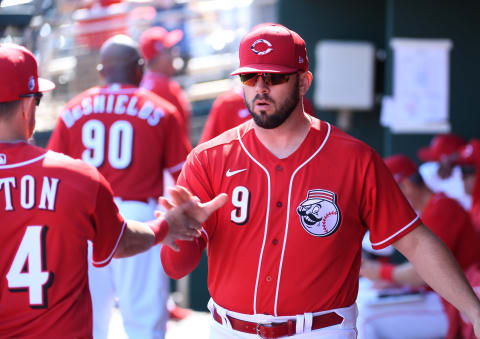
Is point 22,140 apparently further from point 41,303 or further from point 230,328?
point 230,328

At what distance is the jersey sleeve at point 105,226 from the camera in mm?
2818

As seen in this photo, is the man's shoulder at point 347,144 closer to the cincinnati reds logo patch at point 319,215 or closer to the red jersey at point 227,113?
the cincinnati reds logo patch at point 319,215

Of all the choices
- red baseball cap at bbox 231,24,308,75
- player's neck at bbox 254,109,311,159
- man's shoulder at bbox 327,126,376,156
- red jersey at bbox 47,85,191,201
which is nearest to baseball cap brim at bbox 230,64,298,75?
red baseball cap at bbox 231,24,308,75

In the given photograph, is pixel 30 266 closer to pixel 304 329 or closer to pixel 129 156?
pixel 304 329

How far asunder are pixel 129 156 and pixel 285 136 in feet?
6.17

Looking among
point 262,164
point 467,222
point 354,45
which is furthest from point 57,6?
point 262,164

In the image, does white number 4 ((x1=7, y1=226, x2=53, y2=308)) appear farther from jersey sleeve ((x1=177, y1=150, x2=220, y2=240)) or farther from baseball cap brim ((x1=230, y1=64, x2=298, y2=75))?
baseball cap brim ((x1=230, y1=64, x2=298, y2=75))

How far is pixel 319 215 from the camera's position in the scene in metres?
2.88

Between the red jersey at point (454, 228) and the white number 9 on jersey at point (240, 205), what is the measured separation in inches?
77.2

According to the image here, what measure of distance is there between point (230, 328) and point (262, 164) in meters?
0.66

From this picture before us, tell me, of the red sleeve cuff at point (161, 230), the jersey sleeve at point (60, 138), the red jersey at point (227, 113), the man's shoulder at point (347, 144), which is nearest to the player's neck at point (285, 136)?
the man's shoulder at point (347, 144)

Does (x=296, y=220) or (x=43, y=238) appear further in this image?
(x=296, y=220)

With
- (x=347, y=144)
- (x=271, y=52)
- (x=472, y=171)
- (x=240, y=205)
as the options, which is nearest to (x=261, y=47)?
(x=271, y=52)

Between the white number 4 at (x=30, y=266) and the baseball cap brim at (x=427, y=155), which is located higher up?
the white number 4 at (x=30, y=266)
